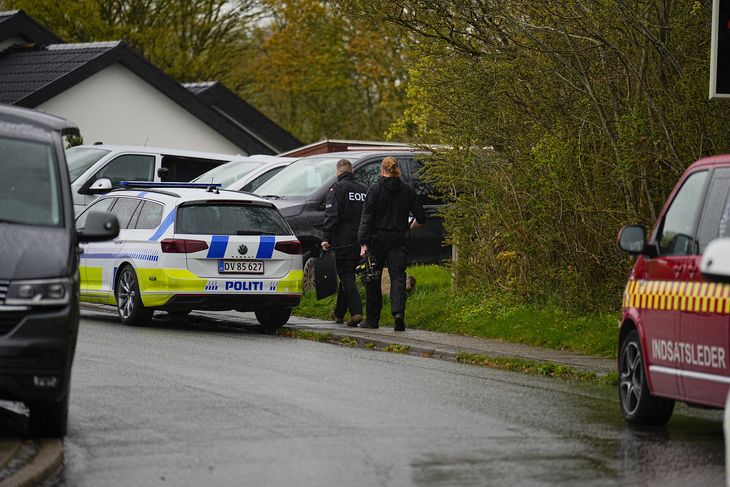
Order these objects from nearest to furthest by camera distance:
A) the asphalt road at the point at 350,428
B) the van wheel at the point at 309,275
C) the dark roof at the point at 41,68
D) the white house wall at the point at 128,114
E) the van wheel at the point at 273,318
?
the asphalt road at the point at 350,428 → the van wheel at the point at 273,318 → the van wheel at the point at 309,275 → the dark roof at the point at 41,68 → the white house wall at the point at 128,114

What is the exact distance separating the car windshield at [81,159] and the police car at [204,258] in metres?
7.15

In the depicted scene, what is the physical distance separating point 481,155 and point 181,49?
4668cm

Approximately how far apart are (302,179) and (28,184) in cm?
1313

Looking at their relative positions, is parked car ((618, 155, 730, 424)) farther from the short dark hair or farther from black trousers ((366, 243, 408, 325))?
the short dark hair

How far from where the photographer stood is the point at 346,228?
763 inches

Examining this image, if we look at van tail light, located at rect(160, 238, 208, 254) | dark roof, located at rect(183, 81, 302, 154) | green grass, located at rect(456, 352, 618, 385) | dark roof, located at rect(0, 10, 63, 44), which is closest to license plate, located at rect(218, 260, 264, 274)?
van tail light, located at rect(160, 238, 208, 254)

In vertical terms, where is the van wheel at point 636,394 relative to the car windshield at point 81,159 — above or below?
below

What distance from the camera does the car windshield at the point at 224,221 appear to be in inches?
728

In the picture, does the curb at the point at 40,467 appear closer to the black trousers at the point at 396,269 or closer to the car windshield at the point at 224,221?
the car windshield at the point at 224,221

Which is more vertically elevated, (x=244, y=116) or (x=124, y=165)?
(x=244, y=116)

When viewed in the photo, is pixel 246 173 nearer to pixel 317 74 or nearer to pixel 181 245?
pixel 181 245

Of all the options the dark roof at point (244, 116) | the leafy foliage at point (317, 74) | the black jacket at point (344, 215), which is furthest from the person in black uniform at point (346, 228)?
the leafy foliage at point (317, 74)

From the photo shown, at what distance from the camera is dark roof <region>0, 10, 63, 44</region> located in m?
43.7

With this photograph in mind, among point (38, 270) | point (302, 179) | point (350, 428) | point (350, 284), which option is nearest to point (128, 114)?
point (302, 179)
